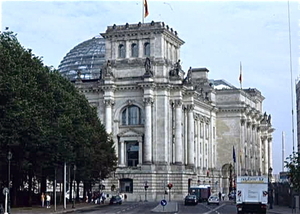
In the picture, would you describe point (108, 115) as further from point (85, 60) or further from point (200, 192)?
point (85, 60)

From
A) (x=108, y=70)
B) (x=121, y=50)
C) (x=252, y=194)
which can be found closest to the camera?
(x=252, y=194)

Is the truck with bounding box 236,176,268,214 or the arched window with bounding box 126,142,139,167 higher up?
the arched window with bounding box 126,142,139,167

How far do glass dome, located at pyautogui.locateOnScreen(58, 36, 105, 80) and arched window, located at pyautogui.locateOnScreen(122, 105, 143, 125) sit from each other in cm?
3660

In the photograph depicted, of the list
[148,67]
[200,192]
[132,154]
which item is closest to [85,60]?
[132,154]

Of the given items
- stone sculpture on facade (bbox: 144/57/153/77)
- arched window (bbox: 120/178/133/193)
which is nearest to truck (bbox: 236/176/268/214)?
arched window (bbox: 120/178/133/193)

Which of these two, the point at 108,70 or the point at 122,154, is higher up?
the point at 108,70

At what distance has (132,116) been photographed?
134 meters

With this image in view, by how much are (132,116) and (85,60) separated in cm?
4710

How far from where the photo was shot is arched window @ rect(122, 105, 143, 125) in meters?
134

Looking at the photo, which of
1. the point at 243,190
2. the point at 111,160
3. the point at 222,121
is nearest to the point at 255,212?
the point at 243,190

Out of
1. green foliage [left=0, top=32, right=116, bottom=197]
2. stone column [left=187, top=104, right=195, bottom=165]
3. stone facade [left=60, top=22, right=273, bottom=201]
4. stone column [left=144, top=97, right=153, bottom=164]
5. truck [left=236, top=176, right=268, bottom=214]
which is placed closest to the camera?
truck [left=236, top=176, right=268, bottom=214]

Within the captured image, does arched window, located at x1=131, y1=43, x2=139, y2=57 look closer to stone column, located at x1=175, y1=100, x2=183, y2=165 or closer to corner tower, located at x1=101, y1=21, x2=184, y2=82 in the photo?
corner tower, located at x1=101, y1=21, x2=184, y2=82

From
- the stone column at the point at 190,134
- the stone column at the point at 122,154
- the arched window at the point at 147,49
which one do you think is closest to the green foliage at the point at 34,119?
the stone column at the point at 122,154

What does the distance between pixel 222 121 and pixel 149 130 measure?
1865 inches
